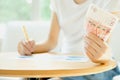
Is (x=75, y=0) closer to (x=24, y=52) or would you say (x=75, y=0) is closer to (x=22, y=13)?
(x=24, y=52)

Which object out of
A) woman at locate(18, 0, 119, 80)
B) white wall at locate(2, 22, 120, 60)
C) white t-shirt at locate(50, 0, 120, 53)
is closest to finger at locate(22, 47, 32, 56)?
woman at locate(18, 0, 119, 80)

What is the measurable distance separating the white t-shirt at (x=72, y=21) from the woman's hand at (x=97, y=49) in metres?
0.38

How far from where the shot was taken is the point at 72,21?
4.80 feet

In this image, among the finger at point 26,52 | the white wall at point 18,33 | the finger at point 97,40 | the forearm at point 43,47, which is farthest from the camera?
the white wall at point 18,33

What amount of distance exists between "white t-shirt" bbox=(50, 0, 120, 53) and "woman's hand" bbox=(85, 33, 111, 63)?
1.26ft

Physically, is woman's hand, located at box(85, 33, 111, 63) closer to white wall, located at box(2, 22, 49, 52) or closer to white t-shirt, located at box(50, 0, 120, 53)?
white t-shirt, located at box(50, 0, 120, 53)

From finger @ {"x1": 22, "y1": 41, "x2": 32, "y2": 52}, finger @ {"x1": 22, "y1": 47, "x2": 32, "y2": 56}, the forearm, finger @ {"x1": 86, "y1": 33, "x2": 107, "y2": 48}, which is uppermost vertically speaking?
finger @ {"x1": 86, "y1": 33, "x2": 107, "y2": 48}

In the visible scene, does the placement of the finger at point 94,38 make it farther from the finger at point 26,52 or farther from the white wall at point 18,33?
the white wall at point 18,33

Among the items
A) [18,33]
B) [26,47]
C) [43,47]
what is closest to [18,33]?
[18,33]

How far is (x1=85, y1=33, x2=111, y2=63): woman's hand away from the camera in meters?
0.96

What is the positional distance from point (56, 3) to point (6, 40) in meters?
0.74

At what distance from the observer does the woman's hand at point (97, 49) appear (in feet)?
3.15

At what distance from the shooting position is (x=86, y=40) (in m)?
1.01

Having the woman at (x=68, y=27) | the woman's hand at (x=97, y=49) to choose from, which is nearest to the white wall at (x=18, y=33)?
the woman at (x=68, y=27)
